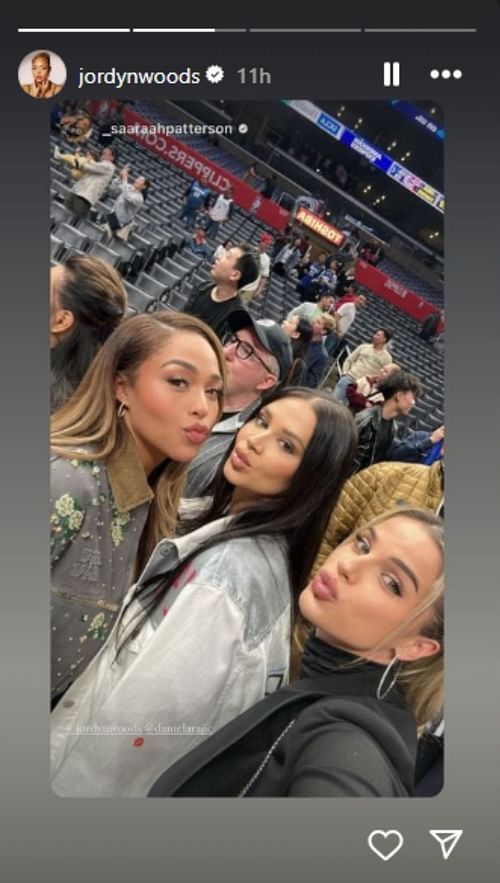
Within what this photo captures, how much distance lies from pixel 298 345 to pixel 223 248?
241mm

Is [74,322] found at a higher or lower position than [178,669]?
higher

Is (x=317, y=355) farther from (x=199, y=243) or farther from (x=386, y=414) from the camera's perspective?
(x=199, y=243)

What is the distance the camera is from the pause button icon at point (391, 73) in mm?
2799

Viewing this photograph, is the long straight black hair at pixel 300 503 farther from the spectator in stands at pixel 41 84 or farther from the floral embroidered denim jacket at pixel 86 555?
the spectator in stands at pixel 41 84

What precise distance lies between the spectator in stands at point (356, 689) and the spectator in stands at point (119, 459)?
328 mm

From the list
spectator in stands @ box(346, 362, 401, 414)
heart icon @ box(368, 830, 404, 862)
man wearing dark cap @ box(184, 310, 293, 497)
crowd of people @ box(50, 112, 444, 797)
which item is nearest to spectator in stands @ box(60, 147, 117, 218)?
crowd of people @ box(50, 112, 444, 797)

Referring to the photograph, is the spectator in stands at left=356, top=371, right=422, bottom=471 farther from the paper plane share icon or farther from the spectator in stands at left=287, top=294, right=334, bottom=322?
the paper plane share icon

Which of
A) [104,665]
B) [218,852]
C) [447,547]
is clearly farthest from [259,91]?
[218,852]

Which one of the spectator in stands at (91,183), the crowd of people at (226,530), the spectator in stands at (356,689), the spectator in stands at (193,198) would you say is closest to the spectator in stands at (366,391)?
the crowd of people at (226,530)

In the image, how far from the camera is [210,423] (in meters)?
2.82

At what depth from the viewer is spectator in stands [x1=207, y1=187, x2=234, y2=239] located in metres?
2.84

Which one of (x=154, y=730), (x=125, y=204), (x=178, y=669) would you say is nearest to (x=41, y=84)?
(x=125, y=204)

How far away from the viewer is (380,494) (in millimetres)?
2814

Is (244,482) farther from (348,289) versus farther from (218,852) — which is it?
(218,852)
